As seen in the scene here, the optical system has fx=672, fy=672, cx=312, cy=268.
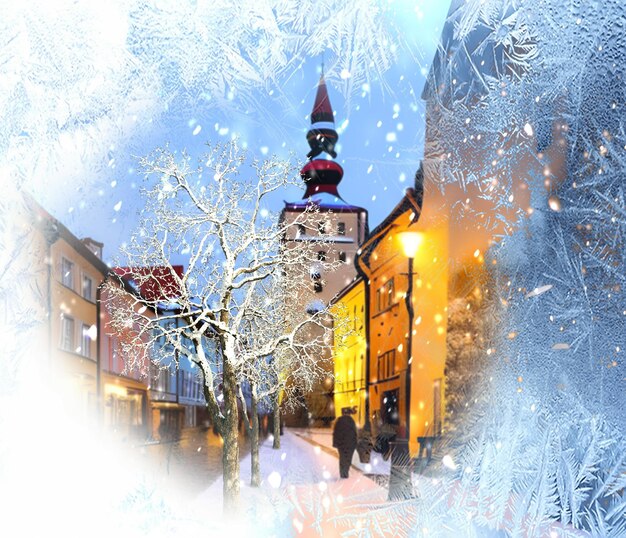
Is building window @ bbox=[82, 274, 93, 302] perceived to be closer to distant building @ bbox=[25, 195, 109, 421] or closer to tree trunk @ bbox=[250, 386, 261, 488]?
distant building @ bbox=[25, 195, 109, 421]

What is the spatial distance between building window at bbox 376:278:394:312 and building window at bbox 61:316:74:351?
1.99ft

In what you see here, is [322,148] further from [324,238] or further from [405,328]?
[405,328]

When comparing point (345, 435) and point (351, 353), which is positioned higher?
point (351, 353)

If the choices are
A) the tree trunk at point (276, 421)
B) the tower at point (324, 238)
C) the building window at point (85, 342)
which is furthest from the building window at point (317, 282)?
the building window at point (85, 342)

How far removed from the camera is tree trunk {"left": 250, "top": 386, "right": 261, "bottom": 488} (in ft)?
4.14

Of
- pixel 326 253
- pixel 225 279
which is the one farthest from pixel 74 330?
pixel 326 253

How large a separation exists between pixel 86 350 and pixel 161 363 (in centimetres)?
A: 17

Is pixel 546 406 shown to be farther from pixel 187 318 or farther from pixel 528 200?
pixel 187 318

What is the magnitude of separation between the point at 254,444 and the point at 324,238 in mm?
417

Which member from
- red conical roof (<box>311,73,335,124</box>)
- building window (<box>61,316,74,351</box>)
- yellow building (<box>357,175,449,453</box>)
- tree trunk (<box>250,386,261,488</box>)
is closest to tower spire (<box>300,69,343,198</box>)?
red conical roof (<box>311,73,335,124</box>)

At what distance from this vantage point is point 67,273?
4.43ft

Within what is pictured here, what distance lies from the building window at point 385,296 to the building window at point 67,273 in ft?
1.99

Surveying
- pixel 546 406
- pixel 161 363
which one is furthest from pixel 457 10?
pixel 161 363

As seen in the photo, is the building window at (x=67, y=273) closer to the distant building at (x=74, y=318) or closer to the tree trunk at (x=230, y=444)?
the distant building at (x=74, y=318)
